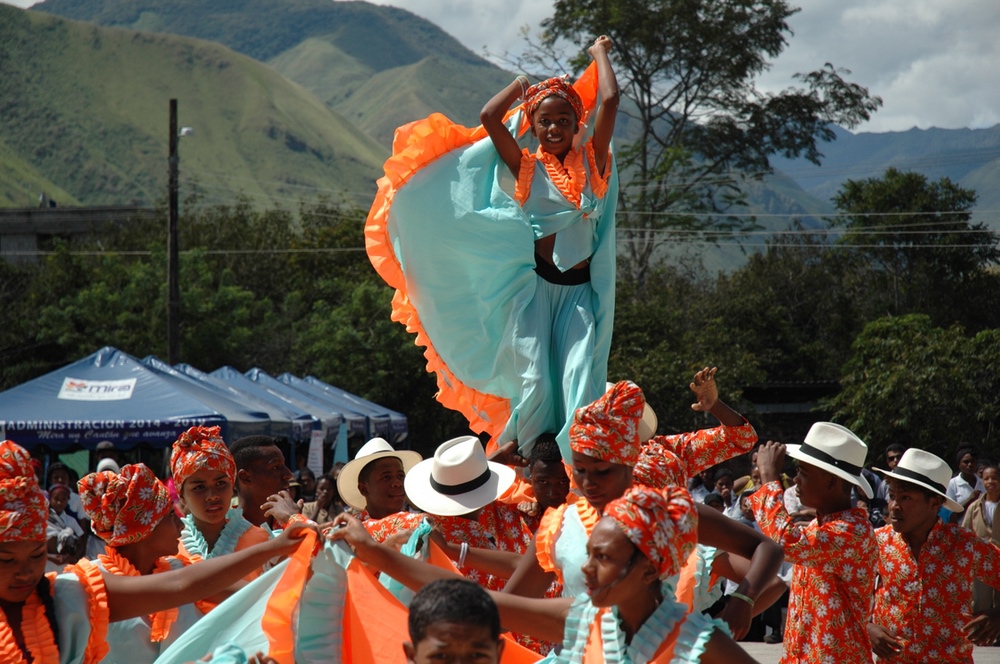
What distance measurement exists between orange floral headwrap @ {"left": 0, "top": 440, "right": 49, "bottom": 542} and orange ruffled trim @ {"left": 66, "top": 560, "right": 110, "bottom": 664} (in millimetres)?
178

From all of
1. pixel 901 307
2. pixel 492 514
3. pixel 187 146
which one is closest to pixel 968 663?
pixel 492 514

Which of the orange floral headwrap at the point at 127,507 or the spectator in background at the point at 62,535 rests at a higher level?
the orange floral headwrap at the point at 127,507

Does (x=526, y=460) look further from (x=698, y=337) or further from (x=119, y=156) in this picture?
(x=119, y=156)

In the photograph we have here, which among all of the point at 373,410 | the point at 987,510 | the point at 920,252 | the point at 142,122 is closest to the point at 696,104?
the point at 920,252

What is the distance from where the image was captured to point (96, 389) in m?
17.2

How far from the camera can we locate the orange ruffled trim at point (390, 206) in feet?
22.6

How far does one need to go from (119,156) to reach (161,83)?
22.4 metres

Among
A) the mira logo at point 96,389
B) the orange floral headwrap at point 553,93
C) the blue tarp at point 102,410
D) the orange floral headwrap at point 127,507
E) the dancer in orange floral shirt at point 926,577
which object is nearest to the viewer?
the orange floral headwrap at point 127,507

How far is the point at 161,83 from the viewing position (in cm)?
16188

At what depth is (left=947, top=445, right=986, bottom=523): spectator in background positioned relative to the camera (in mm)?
12625

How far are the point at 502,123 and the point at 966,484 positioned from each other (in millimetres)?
8238

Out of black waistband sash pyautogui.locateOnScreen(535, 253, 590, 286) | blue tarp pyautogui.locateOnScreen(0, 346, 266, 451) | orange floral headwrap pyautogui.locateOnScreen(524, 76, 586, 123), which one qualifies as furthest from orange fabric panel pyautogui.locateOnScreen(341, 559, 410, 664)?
blue tarp pyautogui.locateOnScreen(0, 346, 266, 451)

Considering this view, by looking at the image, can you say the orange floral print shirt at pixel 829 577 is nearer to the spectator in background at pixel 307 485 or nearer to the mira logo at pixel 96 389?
the spectator in background at pixel 307 485

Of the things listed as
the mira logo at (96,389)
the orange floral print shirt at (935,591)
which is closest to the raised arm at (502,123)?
the orange floral print shirt at (935,591)
